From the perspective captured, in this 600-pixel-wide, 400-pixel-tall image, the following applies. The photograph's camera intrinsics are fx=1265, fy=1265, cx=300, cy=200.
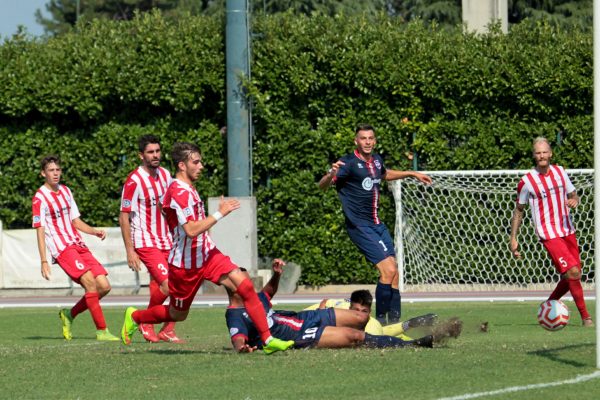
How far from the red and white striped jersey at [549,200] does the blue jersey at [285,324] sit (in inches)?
156

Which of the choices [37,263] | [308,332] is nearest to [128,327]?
[308,332]

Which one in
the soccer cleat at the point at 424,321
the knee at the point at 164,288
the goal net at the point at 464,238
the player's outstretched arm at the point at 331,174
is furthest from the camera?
the goal net at the point at 464,238

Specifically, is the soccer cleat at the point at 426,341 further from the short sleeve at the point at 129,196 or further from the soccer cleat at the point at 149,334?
the short sleeve at the point at 129,196

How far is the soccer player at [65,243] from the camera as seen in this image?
14258 mm

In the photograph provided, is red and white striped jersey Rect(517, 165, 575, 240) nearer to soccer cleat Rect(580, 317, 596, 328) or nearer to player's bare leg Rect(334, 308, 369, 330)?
soccer cleat Rect(580, 317, 596, 328)

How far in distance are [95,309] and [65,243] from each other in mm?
930

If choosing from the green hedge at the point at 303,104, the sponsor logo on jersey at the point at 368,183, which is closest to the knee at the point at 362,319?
the sponsor logo on jersey at the point at 368,183

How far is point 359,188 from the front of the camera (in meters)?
13.9

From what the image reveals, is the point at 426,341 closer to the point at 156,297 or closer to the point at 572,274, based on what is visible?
the point at 156,297

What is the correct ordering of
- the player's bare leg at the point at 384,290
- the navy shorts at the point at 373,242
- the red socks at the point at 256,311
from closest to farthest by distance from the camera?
1. the red socks at the point at 256,311
2. the player's bare leg at the point at 384,290
3. the navy shorts at the point at 373,242

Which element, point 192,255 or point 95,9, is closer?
point 192,255

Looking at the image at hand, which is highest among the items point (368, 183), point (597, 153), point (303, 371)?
point (597, 153)

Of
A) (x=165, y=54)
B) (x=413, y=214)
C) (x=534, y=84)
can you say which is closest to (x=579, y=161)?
(x=534, y=84)

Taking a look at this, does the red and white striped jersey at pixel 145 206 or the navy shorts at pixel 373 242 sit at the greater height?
the red and white striped jersey at pixel 145 206
